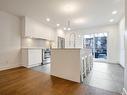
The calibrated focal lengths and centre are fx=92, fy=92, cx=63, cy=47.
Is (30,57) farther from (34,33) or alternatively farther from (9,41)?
(34,33)

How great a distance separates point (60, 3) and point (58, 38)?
4625 millimetres

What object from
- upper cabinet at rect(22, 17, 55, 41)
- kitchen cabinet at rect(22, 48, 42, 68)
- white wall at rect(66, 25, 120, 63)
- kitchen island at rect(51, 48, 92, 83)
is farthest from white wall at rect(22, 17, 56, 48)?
white wall at rect(66, 25, 120, 63)

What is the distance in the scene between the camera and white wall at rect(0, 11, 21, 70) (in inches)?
170

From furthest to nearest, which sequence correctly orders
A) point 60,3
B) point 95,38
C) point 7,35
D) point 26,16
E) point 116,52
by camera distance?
point 95,38 → point 116,52 → point 26,16 → point 7,35 → point 60,3

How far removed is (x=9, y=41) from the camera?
15.1ft

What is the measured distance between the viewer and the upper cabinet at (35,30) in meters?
4.97

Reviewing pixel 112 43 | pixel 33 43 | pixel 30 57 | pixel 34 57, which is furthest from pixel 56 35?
pixel 112 43

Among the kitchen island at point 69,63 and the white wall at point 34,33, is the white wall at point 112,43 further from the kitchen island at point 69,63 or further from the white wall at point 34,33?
the kitchen island at point 69,63

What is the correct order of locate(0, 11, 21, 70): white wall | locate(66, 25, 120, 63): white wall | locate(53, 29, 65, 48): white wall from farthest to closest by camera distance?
locate(53, 29, 65, 48): white wall
locate(66, 25, 120, 63): white wall
locate(0, 11, 21, 70): white wall

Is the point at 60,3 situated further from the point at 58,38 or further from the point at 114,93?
the point at 58,38

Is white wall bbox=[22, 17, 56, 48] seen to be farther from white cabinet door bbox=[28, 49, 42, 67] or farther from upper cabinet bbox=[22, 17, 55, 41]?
white cabinet door bbox=[28, 49, 42, 67]

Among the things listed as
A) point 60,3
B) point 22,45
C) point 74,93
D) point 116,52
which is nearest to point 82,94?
point 74,93

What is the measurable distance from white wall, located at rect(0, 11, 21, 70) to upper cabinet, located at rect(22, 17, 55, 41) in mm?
422

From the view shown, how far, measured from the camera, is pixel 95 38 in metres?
7.46
